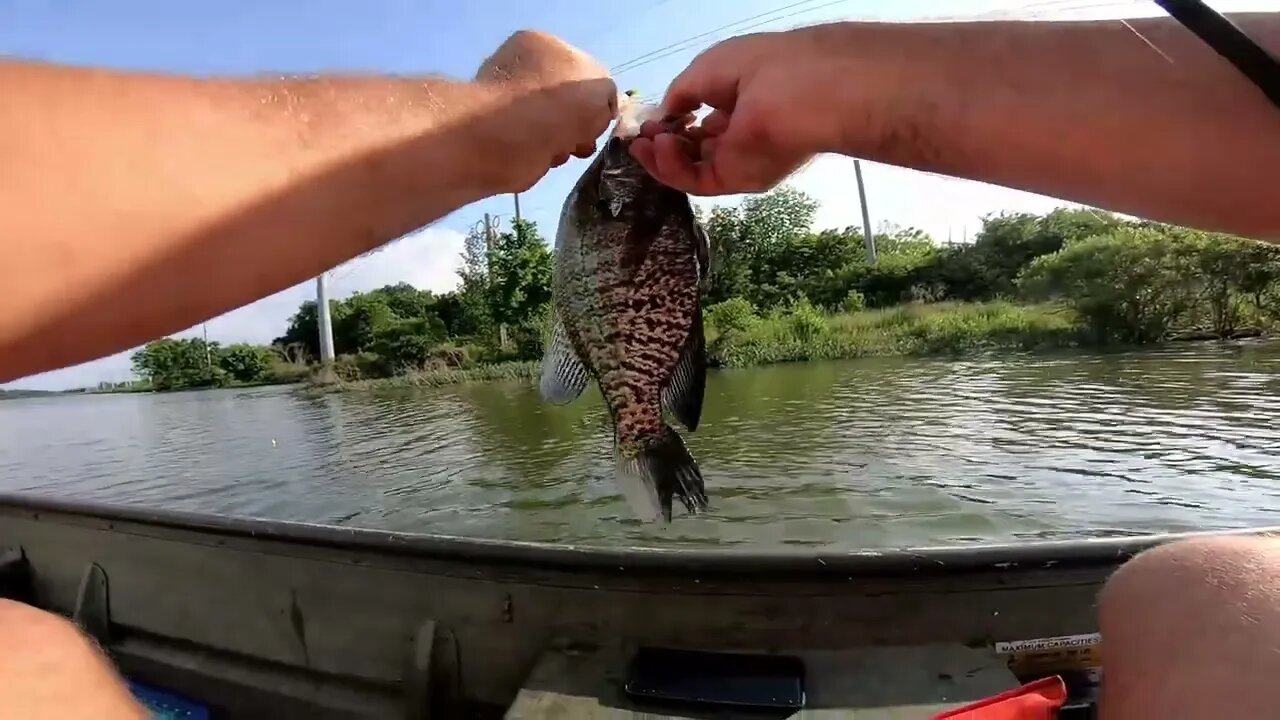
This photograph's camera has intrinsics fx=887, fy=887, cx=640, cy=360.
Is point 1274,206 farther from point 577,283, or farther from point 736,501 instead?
point 736,501

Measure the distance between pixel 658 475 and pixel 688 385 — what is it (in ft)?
0.78

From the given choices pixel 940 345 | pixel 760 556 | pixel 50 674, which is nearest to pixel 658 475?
pixel 760 556

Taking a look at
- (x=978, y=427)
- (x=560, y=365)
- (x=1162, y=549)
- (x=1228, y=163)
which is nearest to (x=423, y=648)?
(x=560, y=365)

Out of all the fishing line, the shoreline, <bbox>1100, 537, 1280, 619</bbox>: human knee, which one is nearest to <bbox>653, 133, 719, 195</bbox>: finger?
the fishing line

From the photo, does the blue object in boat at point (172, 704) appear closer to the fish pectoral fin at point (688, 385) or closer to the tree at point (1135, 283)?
the fish pectoral fin at point (688, 385)

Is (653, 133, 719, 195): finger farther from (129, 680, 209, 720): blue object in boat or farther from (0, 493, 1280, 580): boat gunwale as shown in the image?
(129, 680, 209, 720): blue object in boat

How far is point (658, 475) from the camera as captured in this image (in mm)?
2061

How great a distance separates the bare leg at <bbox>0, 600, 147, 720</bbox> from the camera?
0.64 meters

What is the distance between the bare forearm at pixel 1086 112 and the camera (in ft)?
3.58

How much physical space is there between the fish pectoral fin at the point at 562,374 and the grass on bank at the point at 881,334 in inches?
499

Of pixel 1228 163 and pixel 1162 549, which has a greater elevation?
pixel 1228 163

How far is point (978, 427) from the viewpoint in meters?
12.2

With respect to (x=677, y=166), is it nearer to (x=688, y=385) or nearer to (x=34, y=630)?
(x=688, y=385)

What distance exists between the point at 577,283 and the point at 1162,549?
1282 mm
